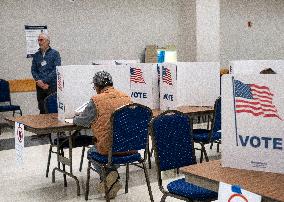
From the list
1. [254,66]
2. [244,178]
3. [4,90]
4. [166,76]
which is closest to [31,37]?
[4,90]

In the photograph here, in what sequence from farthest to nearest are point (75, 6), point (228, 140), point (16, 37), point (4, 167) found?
point (75, 6)
point (16, 37)
point (4, 167)
point (228, 140)

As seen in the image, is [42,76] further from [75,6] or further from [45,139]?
[75,6]

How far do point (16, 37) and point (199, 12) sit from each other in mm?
3615

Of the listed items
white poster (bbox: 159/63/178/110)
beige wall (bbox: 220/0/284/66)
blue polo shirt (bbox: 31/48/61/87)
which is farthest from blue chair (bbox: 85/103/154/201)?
beige wall (bbox: 220/0/284/66)

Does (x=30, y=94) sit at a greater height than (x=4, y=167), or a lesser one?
greater

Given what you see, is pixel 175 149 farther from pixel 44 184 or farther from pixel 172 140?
pixel 44 184

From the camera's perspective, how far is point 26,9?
805cm

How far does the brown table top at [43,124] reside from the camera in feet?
12.8

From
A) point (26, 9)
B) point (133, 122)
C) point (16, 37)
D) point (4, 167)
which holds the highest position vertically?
point (26, 9)

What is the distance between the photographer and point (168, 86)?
16.6 ft

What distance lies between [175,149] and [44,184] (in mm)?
2119

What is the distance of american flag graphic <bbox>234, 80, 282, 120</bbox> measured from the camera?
2090mm

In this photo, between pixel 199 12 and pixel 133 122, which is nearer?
pixel 133 122

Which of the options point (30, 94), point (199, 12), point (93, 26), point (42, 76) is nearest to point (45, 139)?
point (42, 76)
